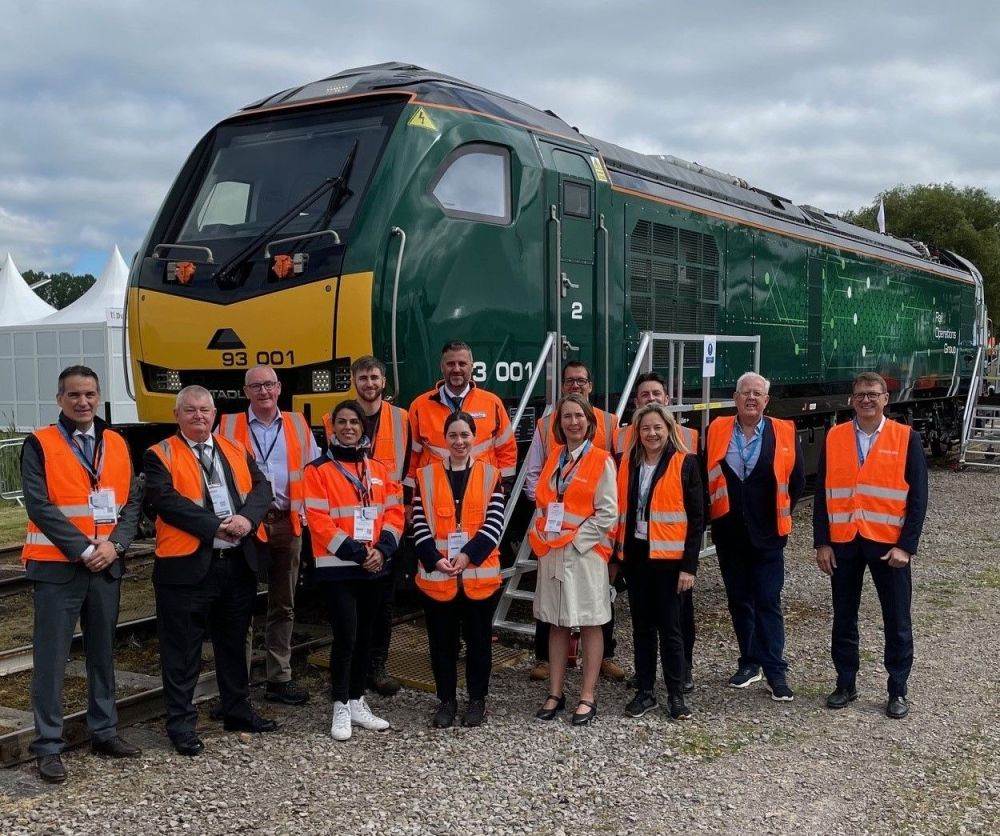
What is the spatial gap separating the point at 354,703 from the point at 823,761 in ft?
7.39

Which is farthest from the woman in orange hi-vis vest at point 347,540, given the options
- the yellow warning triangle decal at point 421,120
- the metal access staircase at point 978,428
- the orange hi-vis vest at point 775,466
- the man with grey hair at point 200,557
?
the metal access staircase at point 978,428

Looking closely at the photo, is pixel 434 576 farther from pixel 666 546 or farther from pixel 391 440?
pixel 666 546

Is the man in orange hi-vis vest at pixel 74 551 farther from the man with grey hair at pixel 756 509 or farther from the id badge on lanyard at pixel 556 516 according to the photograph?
the man with grey hair at pixel 756 509

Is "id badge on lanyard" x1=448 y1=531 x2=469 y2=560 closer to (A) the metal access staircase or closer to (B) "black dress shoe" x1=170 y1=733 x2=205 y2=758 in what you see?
(B) "black dress shoe" x1=170 y1=733 x2=205 y2=758

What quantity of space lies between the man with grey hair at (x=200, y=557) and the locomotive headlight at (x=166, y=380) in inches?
67.5

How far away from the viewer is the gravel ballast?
12.6 feet

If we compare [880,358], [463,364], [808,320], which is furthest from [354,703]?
[880,358]

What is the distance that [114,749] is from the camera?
439cm

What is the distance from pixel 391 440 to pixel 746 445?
1966 millimetres

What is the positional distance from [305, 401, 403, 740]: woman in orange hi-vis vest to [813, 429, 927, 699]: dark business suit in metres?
2.41

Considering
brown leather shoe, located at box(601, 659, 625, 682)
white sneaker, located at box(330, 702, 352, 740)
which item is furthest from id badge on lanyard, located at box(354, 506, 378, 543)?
brown leather shoe, located at box(601, 659, 625, 682)

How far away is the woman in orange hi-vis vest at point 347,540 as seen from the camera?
4.72m

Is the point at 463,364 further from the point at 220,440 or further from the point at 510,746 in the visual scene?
the point at 510,746

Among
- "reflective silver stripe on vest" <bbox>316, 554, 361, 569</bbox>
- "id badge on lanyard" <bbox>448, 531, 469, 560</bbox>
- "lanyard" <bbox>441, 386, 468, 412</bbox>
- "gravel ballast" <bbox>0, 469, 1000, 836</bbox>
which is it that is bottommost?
"gravel ballast" <bbox>0, 469, 1000, 836</bbox>
